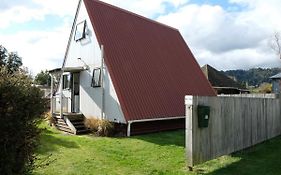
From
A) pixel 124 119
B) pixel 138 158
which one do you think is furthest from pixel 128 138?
pixel 138 158

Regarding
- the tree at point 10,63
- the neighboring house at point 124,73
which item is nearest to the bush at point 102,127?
the neighboring house at point 124,73

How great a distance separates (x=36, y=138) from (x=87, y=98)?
479 inches

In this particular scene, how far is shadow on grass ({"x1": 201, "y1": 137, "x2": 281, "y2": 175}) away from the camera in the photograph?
8430 millimetres

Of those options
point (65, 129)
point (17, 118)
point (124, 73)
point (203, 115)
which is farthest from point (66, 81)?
point (17, 118)

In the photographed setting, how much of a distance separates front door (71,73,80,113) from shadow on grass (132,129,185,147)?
19.8 feet

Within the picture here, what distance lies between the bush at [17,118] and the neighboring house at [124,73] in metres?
9.25

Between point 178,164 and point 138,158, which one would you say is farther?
point 138,158

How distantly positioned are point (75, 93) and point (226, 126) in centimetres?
1177

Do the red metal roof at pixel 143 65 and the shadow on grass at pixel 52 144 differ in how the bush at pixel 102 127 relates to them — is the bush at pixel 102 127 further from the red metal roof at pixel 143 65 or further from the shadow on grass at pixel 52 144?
the shadow on grass at pixel 52 144

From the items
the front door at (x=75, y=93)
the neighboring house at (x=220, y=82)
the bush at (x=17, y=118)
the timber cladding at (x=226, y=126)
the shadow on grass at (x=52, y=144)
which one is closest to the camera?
the bush at (x=17, y=118)

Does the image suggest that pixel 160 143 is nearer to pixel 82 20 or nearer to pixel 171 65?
pixel 171 65

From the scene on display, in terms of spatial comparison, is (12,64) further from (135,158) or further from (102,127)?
(102,127)

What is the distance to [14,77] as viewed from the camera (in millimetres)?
5258

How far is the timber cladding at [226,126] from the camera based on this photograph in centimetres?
834
